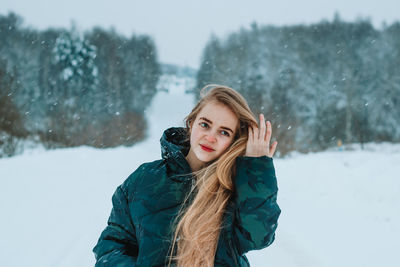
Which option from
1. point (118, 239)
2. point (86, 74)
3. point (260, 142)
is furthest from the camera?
point (86, 74)

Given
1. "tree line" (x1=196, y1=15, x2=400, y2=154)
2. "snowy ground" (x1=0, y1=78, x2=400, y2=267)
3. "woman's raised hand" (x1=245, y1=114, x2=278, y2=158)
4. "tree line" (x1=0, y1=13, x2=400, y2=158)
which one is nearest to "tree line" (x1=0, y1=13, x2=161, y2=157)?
"tree line" (x1=0, y1=13, x2=400, y2=158)

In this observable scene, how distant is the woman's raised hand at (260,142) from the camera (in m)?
1.31

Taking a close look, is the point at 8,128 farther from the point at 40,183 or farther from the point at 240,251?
the point at 240,251

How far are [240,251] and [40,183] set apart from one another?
611cm

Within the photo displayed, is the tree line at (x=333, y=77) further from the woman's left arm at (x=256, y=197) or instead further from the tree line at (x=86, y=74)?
the woman's left arm at (x=256, y=197)

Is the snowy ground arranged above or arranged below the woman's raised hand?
below

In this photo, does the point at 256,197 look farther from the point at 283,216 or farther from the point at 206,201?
the point at 283,216

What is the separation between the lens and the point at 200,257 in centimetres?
130

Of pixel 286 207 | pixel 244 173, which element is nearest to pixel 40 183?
pixel 286 207

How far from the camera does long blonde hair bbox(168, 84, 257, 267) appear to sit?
130 cm

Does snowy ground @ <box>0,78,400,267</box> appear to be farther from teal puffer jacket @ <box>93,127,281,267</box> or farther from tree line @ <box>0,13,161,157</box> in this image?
tree line @ <box>0,13,161,157</box>

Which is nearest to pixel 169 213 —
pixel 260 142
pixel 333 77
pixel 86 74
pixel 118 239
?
pixel 118 239

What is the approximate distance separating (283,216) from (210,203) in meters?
4.12

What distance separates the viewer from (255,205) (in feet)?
3.96
